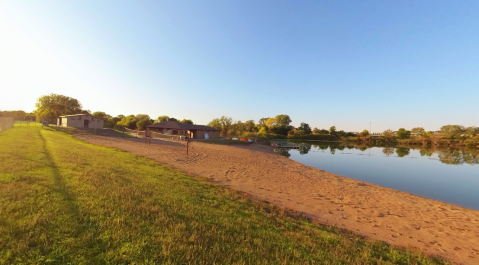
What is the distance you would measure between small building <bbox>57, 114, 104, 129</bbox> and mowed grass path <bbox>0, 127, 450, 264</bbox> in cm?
4354

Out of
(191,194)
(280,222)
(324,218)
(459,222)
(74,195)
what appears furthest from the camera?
(459,222)

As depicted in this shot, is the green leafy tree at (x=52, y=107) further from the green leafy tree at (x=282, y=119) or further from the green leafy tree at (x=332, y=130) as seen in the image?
the green leafy tree at (x=332, y=130)

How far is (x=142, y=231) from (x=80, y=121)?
4946 centimetres

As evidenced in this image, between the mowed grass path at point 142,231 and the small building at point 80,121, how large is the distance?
43.5m

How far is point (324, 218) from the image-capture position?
278 inches

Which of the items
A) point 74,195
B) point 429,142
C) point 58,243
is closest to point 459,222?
point 58,243

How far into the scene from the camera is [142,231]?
3455 mm

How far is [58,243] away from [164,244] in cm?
154

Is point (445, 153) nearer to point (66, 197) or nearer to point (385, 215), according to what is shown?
point (385, 215)

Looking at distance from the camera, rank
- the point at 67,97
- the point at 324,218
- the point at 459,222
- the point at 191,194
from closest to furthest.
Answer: the point at 191,194 < the point at 324,218 < the point at 459,222 < the point at 67,97

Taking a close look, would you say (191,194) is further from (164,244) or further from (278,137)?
(278,137)

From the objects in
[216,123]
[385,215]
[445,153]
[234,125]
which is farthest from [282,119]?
[385,215]

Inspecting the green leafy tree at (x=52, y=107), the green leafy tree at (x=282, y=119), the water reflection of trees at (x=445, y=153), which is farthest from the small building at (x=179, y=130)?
the green leafy tree at (x=282, y=119)

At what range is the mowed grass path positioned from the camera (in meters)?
2.76
